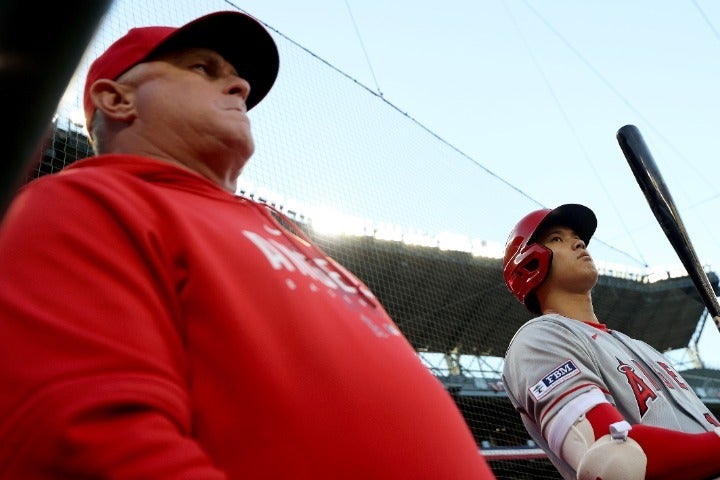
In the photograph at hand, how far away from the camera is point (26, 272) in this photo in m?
0.56

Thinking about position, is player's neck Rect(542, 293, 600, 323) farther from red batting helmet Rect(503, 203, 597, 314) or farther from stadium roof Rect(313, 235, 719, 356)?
stadium roof Rect(313, 235, 719, 356)

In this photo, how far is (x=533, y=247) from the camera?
2141 millimetres

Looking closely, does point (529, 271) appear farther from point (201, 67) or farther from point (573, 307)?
point (201, 67)

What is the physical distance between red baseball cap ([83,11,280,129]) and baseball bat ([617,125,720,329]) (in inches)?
64.2

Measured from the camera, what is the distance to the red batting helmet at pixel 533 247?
2.12 meters

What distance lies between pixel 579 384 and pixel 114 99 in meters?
1.12

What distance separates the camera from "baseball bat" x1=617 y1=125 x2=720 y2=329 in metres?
2.28

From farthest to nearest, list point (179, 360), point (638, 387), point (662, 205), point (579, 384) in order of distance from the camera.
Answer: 1. point (662, 205)
2. point (638, 387)
3. point (579, 384)
4. point (179, 360)

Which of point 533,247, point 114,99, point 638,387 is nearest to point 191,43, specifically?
point 114,99

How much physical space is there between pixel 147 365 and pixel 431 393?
364 millimetres

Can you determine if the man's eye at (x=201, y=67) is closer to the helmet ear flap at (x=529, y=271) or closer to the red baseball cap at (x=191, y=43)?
the red baseball cap at (x=191, y=43)

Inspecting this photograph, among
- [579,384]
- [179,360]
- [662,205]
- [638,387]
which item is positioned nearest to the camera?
[179,360]

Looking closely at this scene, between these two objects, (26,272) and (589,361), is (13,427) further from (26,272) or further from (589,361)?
(589,361)

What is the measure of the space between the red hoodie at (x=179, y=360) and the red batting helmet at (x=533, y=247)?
4.58 feet
